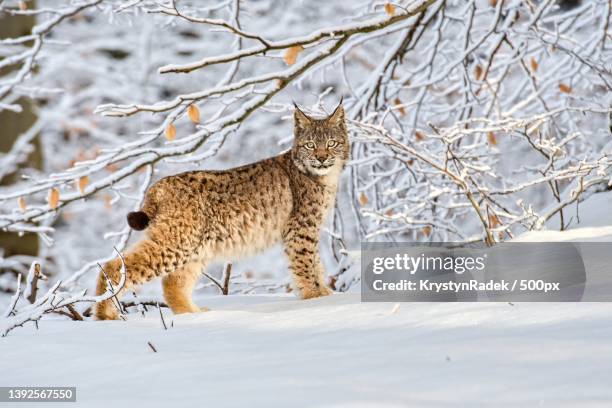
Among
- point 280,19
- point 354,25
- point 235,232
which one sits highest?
point 280,19

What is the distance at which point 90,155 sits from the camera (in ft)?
38.1

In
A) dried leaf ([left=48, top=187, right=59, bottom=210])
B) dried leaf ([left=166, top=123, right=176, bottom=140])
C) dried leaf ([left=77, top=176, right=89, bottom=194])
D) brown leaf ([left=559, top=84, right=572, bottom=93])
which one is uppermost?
brown leaf ([left=559, top=84, right=572, bottom=93])

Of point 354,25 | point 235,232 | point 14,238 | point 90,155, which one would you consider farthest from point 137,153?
point 90,155

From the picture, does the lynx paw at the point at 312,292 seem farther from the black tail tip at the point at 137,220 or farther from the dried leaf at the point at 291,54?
the dried leaf at the point at 291,54

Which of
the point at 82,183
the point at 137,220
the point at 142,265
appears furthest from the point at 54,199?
the point at 142,265

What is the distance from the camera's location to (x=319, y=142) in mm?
5203

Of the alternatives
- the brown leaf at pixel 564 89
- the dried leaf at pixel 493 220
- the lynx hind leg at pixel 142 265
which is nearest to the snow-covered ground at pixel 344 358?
the lynx hind leg at pixel 142 265

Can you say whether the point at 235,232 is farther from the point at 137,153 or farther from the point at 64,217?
the point at 64,217

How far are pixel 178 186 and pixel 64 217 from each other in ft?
26.3

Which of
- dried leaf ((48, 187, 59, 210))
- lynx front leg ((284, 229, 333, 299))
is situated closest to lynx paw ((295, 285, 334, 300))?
lynx front leg ((284, 229, 333, 299))

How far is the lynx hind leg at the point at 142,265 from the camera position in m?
4.36

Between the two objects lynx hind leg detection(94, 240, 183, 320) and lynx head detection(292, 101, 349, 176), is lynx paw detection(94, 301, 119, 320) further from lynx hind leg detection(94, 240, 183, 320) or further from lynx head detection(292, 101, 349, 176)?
lynx head detection(292, 101, 349, 176)

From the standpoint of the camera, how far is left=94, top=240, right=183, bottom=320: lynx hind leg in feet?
14.3

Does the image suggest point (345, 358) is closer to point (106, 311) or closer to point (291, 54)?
point (106, 311)
